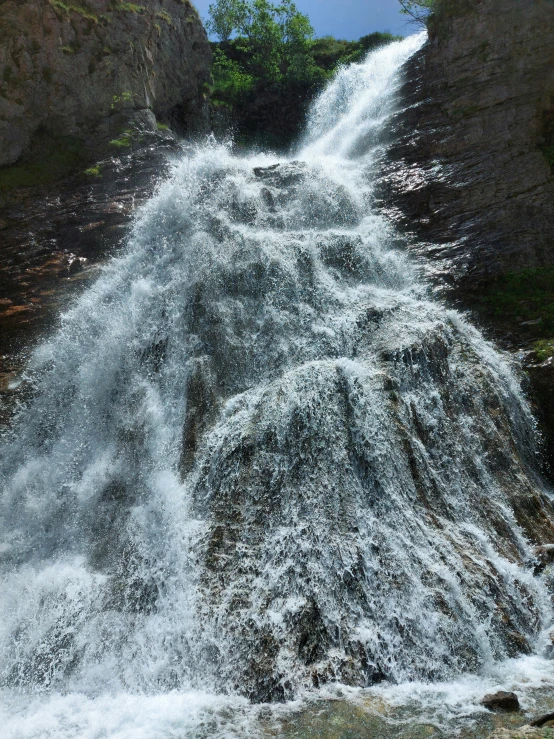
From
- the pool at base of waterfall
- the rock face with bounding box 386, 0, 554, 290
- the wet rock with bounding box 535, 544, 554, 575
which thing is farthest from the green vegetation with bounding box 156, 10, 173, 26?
the pool at base of waterfall

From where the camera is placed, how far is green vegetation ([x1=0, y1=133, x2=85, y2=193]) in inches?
637

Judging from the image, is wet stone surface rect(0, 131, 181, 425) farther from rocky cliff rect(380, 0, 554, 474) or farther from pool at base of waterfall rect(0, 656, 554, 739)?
rocky cliff rect(380, 0, 554, 474)

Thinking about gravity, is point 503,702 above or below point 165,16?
below

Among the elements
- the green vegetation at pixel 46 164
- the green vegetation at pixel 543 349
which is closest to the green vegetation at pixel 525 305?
the green vegetation at pixel 543 349

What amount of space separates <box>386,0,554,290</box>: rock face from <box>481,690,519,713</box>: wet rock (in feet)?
30.6

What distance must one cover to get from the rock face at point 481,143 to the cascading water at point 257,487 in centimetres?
186

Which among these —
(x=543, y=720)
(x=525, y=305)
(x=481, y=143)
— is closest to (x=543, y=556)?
(x=543, y=720)

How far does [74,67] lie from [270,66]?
14.8 m

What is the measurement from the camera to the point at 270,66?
1155 inches

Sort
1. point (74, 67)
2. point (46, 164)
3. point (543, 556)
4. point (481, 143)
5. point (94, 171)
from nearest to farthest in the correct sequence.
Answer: point (543, 556) → point (481, 143) → point (94, 171) → point (46, 164) → point (74, 67)

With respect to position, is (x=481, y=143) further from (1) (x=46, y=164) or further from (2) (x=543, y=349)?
(1) (x=46, y=164)

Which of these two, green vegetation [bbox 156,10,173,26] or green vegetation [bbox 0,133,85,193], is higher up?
green vegetation [bbox 156,10,173,26]

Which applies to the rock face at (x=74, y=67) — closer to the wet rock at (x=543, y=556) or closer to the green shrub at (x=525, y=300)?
the green shrub at (x=525, y=300)

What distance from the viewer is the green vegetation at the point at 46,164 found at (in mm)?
16172
